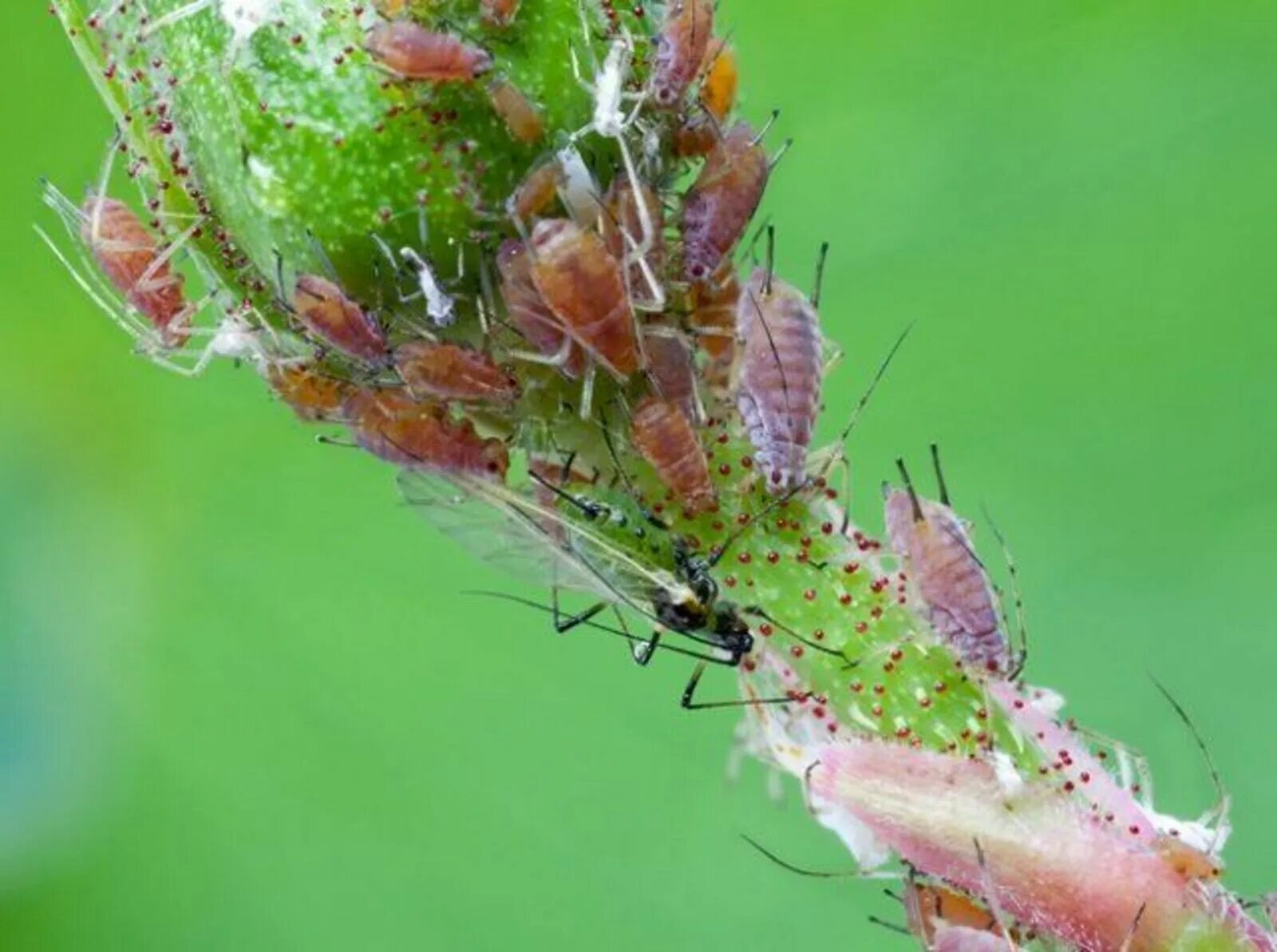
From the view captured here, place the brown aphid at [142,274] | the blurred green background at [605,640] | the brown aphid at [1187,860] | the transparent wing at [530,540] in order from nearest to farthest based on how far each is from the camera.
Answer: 1. the brown aphid at [1187,860]
2. the transparent wing at [530,540]
3. the brown aphid at [142,274]
4. the blurred green background at [605,640]

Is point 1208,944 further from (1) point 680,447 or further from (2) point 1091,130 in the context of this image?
(2) point 1091,130

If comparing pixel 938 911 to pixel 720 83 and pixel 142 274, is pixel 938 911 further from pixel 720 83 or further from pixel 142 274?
pixel 142 274

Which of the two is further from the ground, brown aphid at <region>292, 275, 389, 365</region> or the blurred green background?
brown aphid at <region>292, 275, 389, 365</region>

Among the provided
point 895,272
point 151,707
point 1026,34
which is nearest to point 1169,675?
point 895,272

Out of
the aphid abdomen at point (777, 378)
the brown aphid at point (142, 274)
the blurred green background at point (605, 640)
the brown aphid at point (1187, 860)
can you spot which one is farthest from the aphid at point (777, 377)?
the blurred green background at point (605, 640)

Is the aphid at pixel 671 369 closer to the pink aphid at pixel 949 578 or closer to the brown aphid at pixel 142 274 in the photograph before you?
the pink aphid at pixel 949 578

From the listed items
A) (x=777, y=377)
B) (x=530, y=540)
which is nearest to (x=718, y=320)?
(x=777, y=377)

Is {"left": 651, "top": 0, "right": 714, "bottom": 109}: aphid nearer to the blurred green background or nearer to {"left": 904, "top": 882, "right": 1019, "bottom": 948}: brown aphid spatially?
{"left": 904, "top": 882, "right": 1019, "bottom": 948}: brown aphid

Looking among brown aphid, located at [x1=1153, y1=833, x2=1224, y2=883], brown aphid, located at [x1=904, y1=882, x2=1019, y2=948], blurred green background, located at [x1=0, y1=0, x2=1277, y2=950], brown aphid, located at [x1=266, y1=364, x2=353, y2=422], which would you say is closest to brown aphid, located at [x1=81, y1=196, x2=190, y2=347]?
brown aphid, located at [x1=266, y1=364, x2=353, y2=422]
